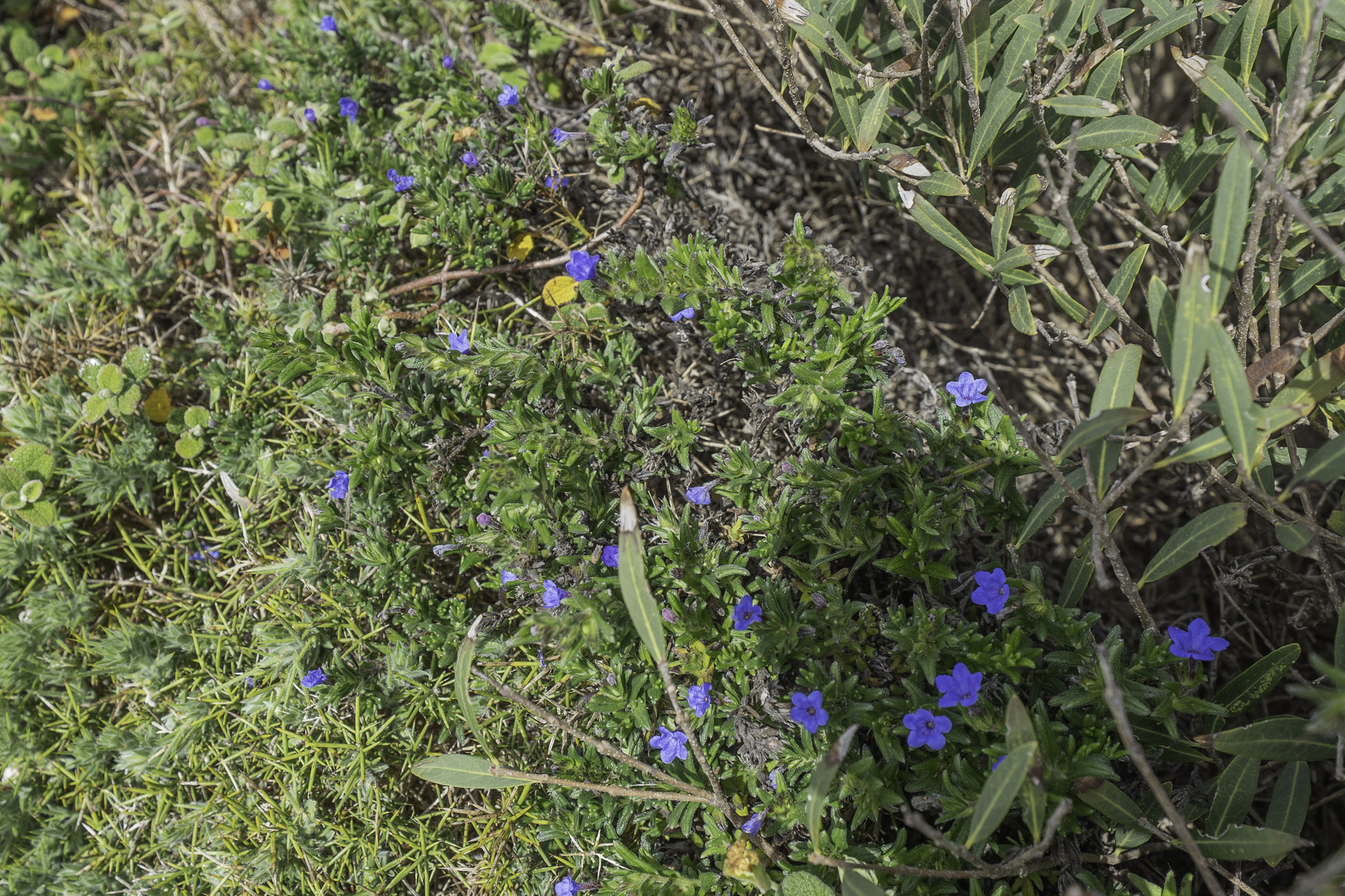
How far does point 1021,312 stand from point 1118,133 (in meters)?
0.52

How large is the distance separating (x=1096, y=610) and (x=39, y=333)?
4.08 meters

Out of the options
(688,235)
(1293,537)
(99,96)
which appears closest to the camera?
(1293,537)

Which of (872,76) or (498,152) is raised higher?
(872,76)

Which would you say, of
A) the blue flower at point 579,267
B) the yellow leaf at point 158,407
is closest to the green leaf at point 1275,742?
the blue flower at point 579,267

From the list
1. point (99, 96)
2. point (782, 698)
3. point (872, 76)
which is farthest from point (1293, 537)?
point (99, 96)

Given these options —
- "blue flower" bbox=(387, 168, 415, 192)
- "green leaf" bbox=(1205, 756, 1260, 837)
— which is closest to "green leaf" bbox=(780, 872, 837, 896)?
"green leaf" bbox=(1205, 756, 1260, 837)

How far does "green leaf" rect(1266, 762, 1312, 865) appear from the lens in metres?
1.96

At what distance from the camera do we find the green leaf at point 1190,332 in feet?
5.19

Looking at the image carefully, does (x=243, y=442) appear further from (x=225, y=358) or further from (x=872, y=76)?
(x=872, y=76)

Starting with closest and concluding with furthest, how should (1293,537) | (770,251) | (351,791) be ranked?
1. (1293,537)
2. (351,791)
3. (770,251)

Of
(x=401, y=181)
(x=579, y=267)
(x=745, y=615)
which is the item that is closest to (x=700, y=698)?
(x=745, y=615)

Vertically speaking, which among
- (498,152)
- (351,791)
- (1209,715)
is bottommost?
(351,791)

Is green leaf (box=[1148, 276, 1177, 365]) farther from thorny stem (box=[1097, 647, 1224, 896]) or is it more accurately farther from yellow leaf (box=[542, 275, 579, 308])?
yellow leaf (box=[542, 275, 579, 308])

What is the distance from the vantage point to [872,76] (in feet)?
7.63
